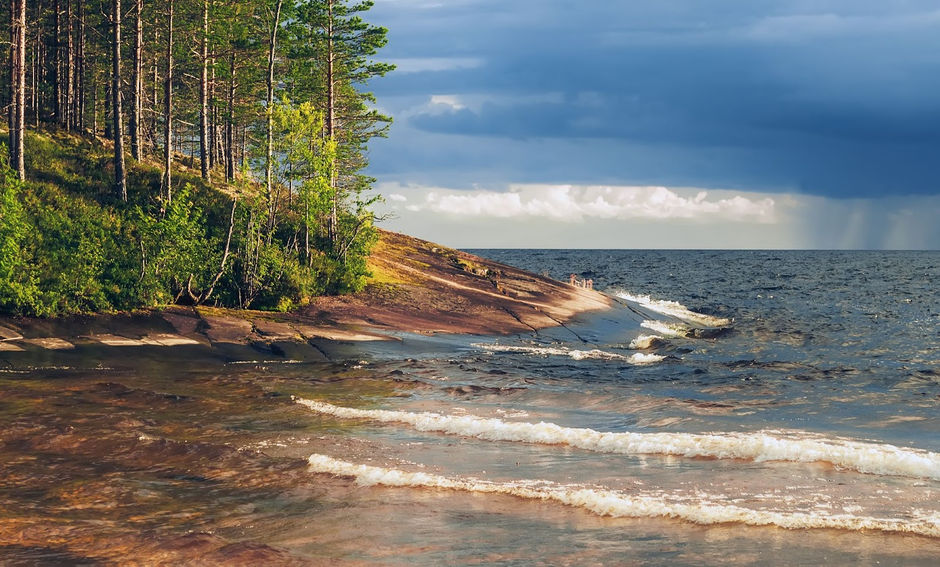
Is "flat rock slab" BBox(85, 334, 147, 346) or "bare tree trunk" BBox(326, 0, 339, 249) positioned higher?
"bare tree trunk" BBox(326, 0, 339, 249)

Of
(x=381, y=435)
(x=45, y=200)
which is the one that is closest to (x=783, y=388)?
(x=381, y=435)

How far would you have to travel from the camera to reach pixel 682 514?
11.1m

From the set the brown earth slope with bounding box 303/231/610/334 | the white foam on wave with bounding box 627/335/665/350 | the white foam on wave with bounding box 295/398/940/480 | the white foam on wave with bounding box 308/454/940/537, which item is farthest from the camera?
the white foam on wave with bounding box 627/335/665/350

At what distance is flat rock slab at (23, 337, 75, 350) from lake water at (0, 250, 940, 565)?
1.89ft

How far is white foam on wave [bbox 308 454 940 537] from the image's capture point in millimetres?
10703

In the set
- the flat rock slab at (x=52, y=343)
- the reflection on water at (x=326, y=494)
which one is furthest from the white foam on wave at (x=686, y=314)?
the flat rock slab at (x=52, y=343)

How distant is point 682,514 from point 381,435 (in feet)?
23.8

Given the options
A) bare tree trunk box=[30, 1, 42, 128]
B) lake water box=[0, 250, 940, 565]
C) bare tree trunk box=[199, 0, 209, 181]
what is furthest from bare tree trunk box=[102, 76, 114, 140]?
lake water box=[0, 250, 940, 565]

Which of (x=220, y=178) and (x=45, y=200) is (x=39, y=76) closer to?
(x=220, y=178)

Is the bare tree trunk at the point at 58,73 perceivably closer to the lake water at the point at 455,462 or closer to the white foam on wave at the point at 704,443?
the lake water at the point at 455,462

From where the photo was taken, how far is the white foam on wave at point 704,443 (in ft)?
46.7

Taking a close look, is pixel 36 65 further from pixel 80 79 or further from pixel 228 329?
pixel 228 329

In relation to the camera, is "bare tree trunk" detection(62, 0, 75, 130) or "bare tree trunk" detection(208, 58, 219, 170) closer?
"bare tree trunk" detection(62, 0, 75, 130)

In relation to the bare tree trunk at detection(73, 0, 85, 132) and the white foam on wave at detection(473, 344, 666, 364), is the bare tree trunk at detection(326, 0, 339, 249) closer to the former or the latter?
the white foam on wave at detection(473, 344, 666, 364)
